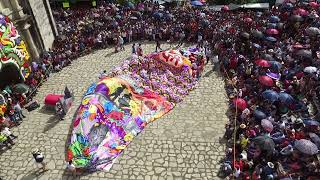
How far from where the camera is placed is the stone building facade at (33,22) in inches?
1064

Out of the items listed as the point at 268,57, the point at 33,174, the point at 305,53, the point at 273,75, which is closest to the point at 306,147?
the point at 273,75

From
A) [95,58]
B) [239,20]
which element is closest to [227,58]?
[239,20]

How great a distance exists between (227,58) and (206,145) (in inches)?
382

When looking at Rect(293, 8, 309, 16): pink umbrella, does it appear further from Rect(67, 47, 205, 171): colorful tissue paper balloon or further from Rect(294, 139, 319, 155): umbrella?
Rect(294, 139, 319, 155): umbrella

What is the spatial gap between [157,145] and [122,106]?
Result: 3632 millimetres

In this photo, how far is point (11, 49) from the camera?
79.5ft

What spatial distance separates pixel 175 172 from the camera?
17.8 metres

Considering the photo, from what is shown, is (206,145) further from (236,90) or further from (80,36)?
(80,36)

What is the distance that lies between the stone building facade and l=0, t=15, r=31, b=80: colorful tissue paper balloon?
1665 mm

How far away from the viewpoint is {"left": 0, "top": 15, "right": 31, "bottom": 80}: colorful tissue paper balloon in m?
23.4

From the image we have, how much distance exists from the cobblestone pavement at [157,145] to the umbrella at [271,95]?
3.18m

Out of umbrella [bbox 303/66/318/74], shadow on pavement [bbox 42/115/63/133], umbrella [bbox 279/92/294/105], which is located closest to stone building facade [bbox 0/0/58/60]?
shadow on pavement [bbox 42/115/63/133]

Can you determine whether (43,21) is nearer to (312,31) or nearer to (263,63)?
(263,63)

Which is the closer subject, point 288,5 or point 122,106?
point 122,106
